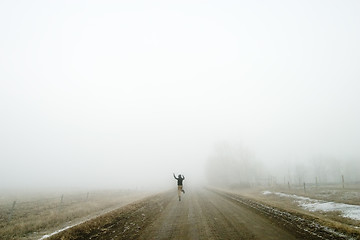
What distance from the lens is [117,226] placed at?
11.7m

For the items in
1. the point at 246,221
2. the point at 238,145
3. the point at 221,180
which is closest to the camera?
the point at 246,221

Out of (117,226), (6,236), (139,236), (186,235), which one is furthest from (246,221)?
(6,236)

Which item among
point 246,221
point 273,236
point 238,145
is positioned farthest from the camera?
point 238,145

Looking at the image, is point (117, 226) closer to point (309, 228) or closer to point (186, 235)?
point (186, 235)

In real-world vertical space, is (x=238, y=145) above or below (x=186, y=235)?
above

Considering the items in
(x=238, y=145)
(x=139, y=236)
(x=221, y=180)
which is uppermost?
(x=238, y=145)

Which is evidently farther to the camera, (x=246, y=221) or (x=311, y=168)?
(x=311, y=168)

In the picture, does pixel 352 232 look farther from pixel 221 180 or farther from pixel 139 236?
pixel 221 180

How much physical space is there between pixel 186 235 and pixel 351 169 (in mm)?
117563

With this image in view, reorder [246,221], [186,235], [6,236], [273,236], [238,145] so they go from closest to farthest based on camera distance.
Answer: [273,236] → [186,235] → [246,221] → [6,236] → [238,145]

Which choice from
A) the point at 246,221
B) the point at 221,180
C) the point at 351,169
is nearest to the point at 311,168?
the point at 351,169

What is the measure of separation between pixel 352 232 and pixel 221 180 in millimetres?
73243

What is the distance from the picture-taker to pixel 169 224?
11641 millimetres

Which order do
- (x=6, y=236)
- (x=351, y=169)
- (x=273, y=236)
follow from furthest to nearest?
(x=351, y=169) < (x=6, y=236) < (x=273, y=236)
